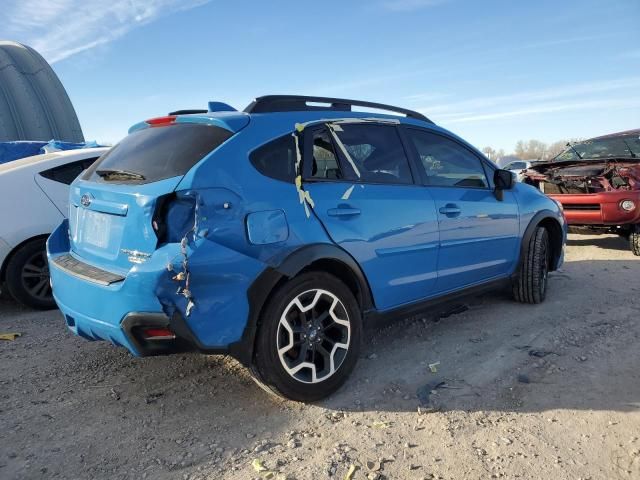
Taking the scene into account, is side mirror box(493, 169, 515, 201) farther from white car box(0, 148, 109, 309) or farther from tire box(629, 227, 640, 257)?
white car box(0, 148, 109, 309)

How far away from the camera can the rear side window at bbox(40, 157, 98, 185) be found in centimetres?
504

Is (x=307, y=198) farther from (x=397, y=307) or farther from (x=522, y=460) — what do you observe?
(x=522, y=460)

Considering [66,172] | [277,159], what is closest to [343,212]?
[277,159]

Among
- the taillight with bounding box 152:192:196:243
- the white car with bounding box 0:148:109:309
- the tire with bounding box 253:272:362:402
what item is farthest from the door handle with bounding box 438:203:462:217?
the white car with bounding box 0:148:109:309

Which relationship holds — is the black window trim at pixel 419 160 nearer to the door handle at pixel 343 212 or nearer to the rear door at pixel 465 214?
the rear door at pixel 465 214

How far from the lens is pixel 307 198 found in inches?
114

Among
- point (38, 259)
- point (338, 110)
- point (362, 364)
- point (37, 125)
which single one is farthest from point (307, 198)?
point (37, 125)

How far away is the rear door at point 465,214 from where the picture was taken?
12.3ft

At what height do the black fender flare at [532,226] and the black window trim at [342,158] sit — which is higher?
the black window trim at [342,158]

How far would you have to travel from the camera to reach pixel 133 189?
266 centimetres

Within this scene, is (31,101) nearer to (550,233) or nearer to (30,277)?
(30,277)

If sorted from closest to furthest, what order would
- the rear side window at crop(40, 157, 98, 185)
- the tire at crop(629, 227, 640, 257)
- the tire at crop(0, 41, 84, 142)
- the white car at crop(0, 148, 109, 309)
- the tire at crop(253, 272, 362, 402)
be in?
the tire at crop(253, 272, 362, 402) → the white car at crop(0, 148, 109, 309) → the rear side window at crop(40, 157, 98, 185) → the tire at crop(629, 227, 640, 257) → the tire at crop(0, 41, 84, 142)

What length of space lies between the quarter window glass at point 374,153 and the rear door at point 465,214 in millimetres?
201

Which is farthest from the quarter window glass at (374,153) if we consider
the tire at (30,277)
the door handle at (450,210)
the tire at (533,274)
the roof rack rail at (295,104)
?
the tire at (30,277)
